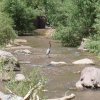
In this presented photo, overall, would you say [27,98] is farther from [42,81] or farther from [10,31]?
[10,31]

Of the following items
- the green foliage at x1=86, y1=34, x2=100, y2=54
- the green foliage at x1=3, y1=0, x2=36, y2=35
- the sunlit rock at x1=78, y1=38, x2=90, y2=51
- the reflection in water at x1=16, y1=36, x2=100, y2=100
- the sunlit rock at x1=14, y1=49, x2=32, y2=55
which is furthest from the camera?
the green foliage at x1=3, y1=0, x2=36, y2=35

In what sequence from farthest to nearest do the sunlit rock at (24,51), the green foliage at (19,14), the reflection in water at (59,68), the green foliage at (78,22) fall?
the green foliage at (19,14) → the green foliage at (78,22) → the sunlit rock at (24,51) → the reflection in water at (59,68)

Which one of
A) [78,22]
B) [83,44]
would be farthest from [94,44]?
[78,22]

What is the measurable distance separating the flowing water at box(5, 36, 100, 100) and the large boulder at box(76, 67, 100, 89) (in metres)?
0.43

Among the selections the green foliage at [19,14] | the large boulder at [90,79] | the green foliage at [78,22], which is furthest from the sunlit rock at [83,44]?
the large boulder at [90,79]

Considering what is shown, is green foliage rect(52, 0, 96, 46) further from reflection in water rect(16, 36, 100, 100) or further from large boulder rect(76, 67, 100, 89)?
large boulder rect(76, 67, 100, 89)

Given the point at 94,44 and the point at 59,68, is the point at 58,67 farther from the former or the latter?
the point at 94,44

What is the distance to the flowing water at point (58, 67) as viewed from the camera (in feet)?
59.5

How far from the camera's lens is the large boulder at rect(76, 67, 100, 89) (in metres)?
19.4

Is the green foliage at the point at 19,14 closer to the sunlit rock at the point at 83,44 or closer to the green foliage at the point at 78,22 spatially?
the green foliage at the point at 78,22

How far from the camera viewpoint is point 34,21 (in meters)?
55.3

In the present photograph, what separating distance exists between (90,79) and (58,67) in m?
5.72

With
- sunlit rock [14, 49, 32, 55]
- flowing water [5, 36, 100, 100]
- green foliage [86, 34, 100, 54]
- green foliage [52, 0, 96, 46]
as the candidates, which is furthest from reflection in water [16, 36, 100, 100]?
green foliage [52, 0, 96, 46]

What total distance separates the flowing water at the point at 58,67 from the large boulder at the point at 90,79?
43 cm
